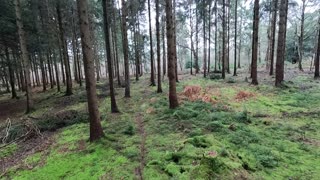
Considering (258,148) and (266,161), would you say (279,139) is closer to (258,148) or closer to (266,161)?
(258,148)

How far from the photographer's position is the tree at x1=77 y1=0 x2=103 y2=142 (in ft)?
23.1

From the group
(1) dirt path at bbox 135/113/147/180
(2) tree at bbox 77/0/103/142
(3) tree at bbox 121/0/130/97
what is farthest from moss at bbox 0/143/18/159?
(3) tree at bbox 121/0/130/97

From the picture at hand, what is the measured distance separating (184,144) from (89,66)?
12.2 feet

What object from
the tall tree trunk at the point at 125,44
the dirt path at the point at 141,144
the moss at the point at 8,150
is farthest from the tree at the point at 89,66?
the tall tree trunk at the point at 125,44

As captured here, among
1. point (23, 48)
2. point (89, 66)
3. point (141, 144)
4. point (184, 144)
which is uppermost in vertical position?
point (23, 48)

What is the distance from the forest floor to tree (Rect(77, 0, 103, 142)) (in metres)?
0.48

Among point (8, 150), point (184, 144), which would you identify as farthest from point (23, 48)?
point (184, 144)

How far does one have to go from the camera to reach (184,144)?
6348mm

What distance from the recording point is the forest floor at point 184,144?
513 cm

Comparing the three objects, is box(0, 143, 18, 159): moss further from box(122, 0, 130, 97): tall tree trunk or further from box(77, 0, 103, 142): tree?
box(122, 0, 130, 97): tall tree trunk

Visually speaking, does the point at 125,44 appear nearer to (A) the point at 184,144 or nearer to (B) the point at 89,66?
(B) the point at 89,66

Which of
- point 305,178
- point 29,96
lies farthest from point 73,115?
point 305,178

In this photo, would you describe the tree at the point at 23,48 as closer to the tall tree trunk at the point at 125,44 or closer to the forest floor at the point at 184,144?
the forest floor at the point at 184,144

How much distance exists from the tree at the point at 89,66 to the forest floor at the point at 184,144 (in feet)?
1.58
